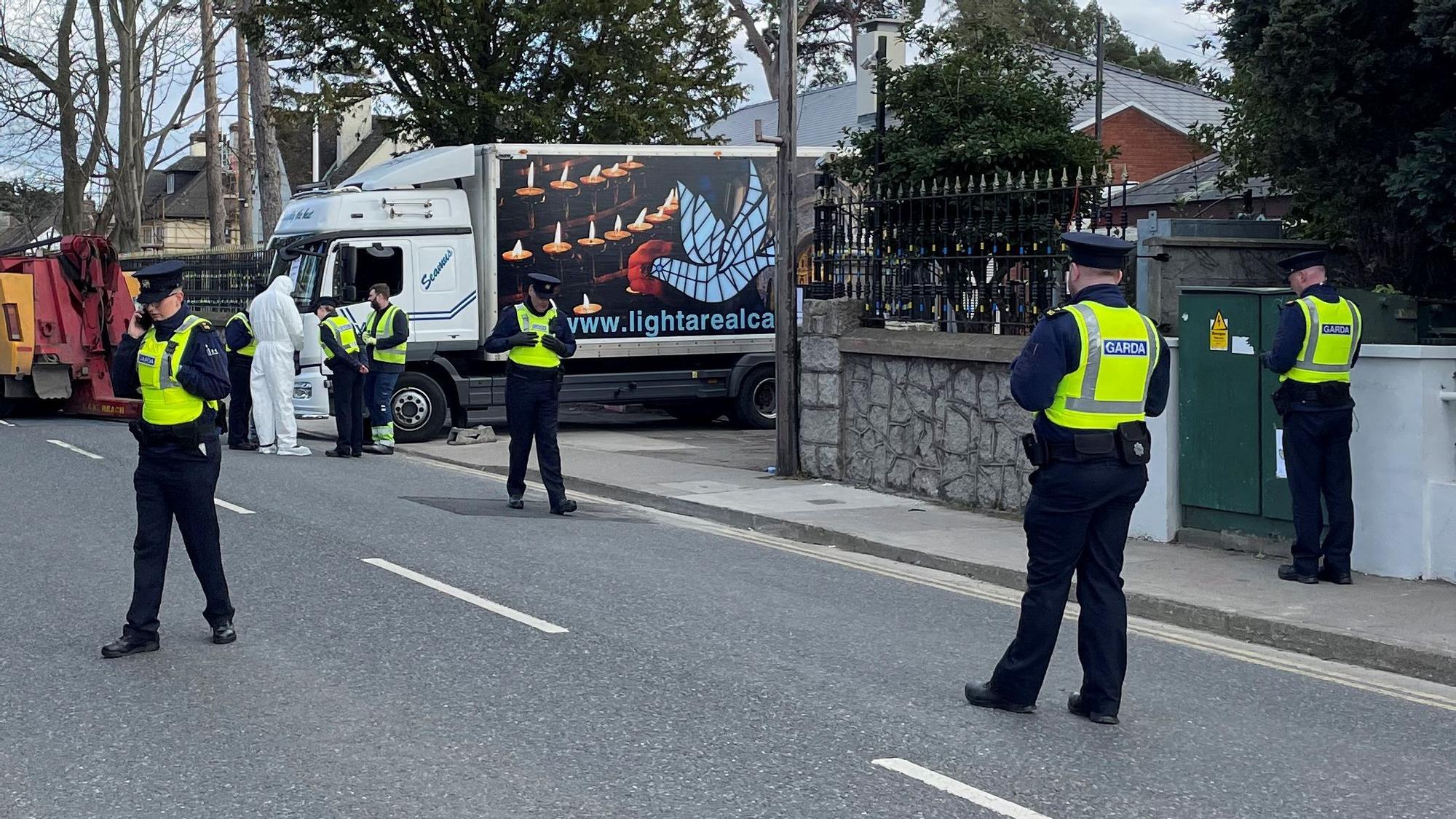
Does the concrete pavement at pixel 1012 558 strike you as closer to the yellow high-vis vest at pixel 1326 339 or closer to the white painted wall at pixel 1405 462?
the white painted wall at pixel 1405 462

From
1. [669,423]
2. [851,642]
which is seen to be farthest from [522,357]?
[669,423]

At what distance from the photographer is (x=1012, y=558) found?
397 inches

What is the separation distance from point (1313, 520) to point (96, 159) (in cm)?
3777

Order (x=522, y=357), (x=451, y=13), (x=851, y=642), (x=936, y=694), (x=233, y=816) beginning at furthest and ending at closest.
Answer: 1. (x=451, y=13)
2. (x=522, y=357)
3. (x=851, y=642)
4. (x=936, y=694)
5. (x=233, y=816)

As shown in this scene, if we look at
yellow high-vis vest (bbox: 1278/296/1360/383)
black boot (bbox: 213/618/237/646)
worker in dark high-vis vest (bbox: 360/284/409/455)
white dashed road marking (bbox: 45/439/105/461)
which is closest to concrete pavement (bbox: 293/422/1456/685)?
worker in dark high-vis vest (bbox: 360/284/409/455)

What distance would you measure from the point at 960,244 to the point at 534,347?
342 centimetres

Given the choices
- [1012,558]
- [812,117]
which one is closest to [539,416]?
[1012,558]

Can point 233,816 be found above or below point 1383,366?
below

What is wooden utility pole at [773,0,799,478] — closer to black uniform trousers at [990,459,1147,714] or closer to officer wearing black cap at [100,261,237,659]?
officer wearing black cap at [100,261,237,659]

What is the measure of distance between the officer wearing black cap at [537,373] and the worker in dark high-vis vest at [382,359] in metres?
4.69

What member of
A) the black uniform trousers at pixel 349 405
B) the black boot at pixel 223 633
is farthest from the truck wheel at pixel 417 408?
the black boot at pixel 223 633

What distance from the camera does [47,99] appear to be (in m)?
37.9

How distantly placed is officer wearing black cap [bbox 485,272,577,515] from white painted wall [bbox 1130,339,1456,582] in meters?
5.69

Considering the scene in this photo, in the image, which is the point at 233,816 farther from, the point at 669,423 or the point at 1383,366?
the point at 669,423
